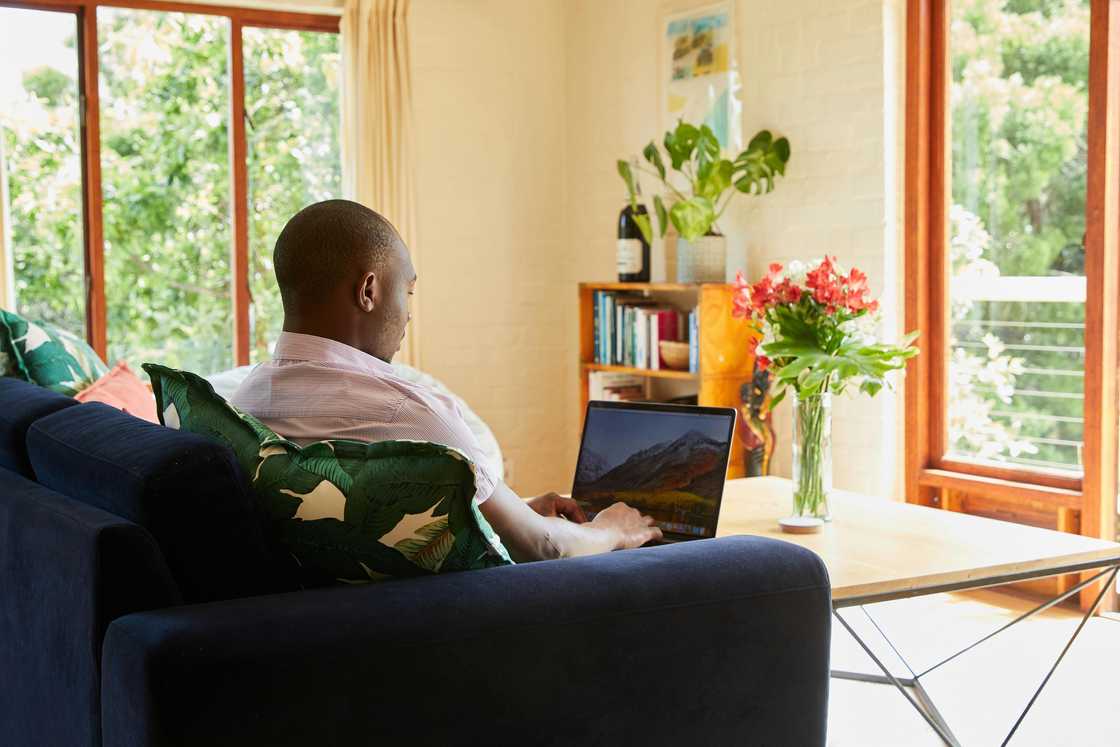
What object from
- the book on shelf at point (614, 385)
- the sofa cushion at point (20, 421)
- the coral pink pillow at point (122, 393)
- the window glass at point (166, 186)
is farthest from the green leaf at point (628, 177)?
the sofa cushion at point (20, 421)

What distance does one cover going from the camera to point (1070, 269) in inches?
150

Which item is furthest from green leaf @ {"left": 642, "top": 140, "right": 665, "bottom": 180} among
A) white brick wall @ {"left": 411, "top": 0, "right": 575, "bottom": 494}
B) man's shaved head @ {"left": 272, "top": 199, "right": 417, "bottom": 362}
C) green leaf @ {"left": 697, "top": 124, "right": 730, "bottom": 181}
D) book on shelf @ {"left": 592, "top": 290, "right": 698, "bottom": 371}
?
man's shaved head @ {"left": 272, "top": 199, "right": 417, "bottom": 362}

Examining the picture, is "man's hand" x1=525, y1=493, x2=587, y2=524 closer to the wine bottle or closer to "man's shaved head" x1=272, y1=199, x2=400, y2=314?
"man's shaved head" x1=272, y1=199, x2=400, y2=314

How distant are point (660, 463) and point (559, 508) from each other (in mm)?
201

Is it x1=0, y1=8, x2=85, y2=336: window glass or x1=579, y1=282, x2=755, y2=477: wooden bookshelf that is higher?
x1=0, y1=8, x2=85, y2=336: window glass

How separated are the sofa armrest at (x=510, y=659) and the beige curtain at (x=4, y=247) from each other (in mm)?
3796

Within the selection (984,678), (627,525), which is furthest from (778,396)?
(984,678)

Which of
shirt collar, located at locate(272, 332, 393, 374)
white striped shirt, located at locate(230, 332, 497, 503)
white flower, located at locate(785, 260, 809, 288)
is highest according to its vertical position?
white flower, located at locate(785, 260, 809, 288)

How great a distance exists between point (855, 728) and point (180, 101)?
3.69 meters

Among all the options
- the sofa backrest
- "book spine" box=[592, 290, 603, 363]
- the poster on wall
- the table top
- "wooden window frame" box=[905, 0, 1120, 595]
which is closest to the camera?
the sofa backrest

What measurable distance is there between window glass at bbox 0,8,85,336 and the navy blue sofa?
3.44 meters

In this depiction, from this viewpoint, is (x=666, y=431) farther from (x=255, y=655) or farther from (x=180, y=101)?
(x=180, y=101)

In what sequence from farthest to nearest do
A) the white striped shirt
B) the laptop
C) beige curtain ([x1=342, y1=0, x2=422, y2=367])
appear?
1. beige curtain ([x1=342, y1=0, x2=422, y2=367])
2. the laptop
3. the white striped shirt

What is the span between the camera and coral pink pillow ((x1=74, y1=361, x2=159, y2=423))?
3.19 metres
